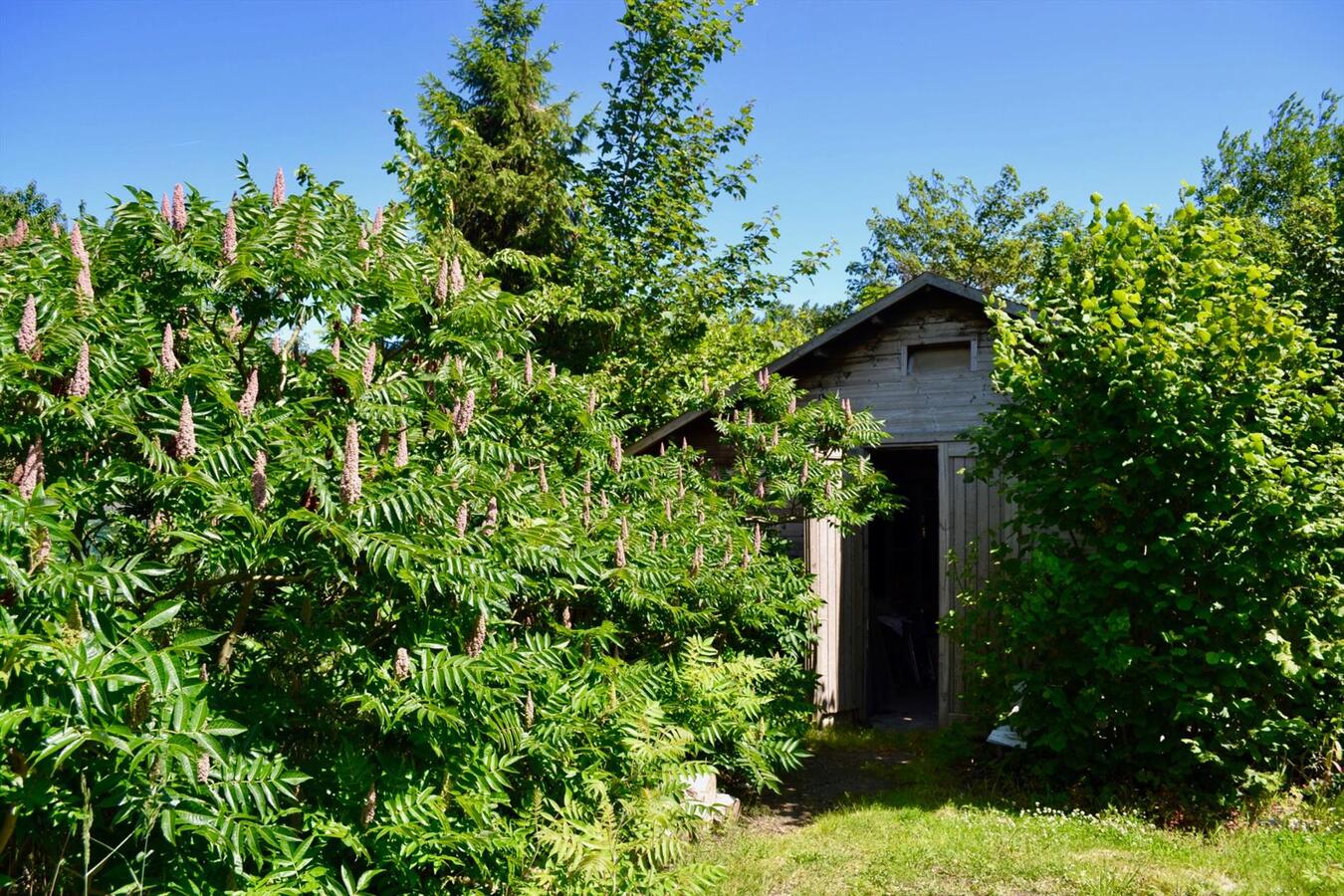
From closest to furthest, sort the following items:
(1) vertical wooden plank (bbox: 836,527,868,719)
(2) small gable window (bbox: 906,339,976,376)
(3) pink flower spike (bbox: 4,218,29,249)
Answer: (3) pink flower spike (bbox: 4,218,29,249)
(2) small gable window (bbox: 906,339,976,376)
(1) vertical wooden plank (bbox: 836,527,868,719)

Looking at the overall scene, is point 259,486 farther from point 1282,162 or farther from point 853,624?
point 1282,162

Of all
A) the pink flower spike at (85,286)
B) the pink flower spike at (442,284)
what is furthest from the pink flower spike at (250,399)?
the pink flower spike at (442,284)

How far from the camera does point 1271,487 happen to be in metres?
6.36

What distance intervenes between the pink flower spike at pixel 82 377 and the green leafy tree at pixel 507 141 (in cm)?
1226

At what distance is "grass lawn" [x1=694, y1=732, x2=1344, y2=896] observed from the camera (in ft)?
17.7

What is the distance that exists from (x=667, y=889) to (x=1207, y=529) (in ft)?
15.7

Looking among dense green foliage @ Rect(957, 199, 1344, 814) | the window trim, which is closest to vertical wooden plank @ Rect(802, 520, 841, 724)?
the window trim

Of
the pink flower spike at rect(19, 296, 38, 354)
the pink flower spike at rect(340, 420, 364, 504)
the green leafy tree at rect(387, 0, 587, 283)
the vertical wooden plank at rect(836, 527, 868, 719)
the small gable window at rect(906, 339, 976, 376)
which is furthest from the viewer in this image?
the green leafy tree at rect(387, 0, 587, 283)

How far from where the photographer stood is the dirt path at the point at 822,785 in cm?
714

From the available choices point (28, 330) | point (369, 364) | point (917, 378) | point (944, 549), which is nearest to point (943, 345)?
point (917, 378)

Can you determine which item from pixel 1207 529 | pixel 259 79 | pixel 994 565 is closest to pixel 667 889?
pixel 1207 529

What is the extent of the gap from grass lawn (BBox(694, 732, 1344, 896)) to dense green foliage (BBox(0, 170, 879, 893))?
1155mm

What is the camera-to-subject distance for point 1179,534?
6863mm

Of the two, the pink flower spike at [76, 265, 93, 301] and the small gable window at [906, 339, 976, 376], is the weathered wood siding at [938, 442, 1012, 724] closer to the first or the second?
the small gable window at [906, 339, 976, 376]
